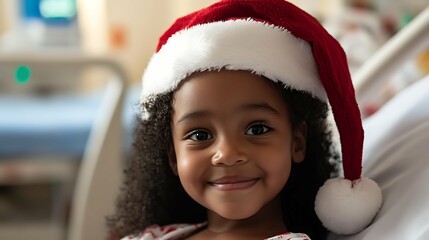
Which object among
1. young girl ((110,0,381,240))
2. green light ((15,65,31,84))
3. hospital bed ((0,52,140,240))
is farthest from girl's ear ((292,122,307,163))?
green light ((15,65,31,84))

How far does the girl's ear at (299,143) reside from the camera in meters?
0.91

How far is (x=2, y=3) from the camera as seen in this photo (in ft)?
10.7

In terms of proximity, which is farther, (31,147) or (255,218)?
(31,147)

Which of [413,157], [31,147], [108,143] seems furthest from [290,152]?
[31,147]

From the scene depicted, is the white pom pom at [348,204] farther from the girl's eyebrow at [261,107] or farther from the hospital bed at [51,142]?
the hospital bed at [51,142]

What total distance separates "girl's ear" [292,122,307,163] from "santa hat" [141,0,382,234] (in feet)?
0.17

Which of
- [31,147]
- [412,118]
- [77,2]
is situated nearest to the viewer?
[412,118]

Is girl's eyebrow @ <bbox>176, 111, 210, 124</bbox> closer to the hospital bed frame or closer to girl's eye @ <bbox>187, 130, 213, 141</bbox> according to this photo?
girl's eye @ <bbox>187, 130, 213, 141</bbox>

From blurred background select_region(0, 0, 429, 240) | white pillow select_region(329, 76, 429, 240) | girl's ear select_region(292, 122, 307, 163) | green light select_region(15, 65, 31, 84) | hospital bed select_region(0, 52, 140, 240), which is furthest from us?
green light select_region(15, 65, 31, 84)

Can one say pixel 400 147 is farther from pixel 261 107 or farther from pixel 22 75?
pixel 22 75

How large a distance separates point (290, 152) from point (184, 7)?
2.44 meters

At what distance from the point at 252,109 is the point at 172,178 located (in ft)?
0.76

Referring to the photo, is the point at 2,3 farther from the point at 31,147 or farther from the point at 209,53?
the point at 209,53

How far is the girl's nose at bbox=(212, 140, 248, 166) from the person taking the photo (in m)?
0.81
